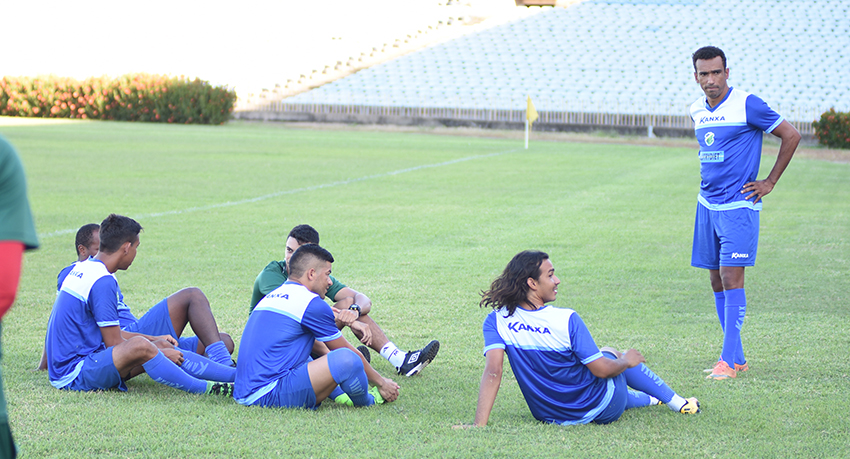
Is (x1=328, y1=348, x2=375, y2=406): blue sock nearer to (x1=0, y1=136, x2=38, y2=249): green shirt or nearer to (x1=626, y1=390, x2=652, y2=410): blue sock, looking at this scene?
(x1=626, y1=390, x2=652, y2=410): blue sock

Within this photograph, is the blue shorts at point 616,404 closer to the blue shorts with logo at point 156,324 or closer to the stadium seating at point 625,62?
the blue shorts with logo at point 156,324

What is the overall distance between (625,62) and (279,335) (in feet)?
140

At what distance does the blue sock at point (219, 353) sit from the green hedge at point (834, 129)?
1209 inches

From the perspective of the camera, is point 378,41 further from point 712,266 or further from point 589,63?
point 712,266

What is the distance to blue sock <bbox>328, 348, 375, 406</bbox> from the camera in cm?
441

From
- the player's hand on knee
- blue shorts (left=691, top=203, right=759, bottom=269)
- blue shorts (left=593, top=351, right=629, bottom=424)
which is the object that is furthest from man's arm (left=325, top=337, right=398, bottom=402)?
blue shorts (left=691, top=203, right=759, bottom=269)

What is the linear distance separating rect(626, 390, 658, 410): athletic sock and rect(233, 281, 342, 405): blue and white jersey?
1677 mm

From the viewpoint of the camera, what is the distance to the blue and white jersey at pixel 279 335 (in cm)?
A: 445

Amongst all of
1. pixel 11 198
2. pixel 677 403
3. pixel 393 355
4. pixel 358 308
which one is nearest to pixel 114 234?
pixel 358 308

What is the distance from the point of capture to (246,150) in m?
24.4

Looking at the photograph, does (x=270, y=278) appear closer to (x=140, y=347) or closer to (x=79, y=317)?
(x=140, y=347)

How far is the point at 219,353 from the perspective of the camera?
17.3 feet

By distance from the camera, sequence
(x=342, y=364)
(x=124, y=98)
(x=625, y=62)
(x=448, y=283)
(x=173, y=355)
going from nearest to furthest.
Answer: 1. (x=342, y=364)
2. (x=173, y=355)
3. (x=448, y=283)
4. (x=124, y=98)
5. (x=625, y=62)

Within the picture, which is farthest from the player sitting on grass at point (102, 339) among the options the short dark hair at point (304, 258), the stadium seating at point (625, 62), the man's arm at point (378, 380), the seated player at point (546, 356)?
the stadium seating at point (625, 62)
